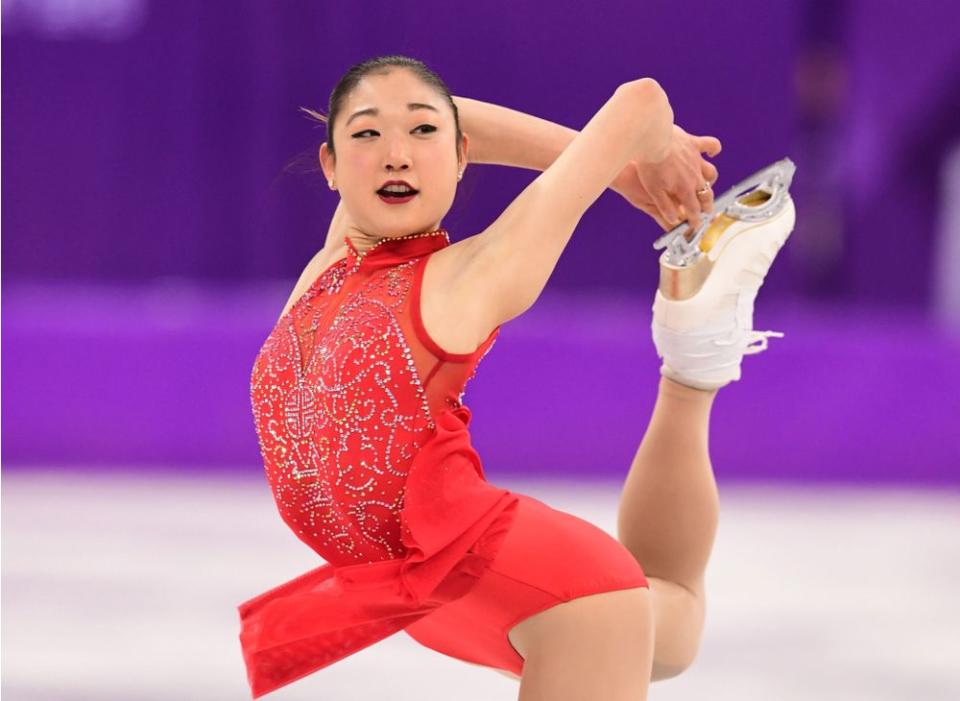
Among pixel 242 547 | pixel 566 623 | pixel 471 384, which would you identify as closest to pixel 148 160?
pixel 471 384

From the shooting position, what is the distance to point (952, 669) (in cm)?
260

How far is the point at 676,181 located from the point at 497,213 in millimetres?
2984

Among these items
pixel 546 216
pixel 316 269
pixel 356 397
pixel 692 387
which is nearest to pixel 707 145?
pixel 692 387

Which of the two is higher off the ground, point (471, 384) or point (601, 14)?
point (601, 14)

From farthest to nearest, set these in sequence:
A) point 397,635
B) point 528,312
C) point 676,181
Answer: point 528,312
point 397,635
point 676,181

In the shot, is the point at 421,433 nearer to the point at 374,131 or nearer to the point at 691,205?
the point at 374,131

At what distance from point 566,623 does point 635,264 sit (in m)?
3.49

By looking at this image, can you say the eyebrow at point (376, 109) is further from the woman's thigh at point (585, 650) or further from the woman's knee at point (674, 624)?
the woman's knee at point (674, 624)

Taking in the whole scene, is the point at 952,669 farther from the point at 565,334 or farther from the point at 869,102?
the point at 869,102

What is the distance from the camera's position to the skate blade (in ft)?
6.89

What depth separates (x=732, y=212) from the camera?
2148 mm

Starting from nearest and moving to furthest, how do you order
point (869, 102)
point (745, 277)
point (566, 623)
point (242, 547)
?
point (566, 623)
point (745, 277)
point (242, 547)
point (869, 102)

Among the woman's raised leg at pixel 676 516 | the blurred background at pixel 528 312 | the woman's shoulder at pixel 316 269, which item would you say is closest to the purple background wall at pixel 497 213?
the blurred background at pixel 528 312

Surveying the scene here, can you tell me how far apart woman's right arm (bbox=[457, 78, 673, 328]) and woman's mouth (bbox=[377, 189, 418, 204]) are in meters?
0.10
